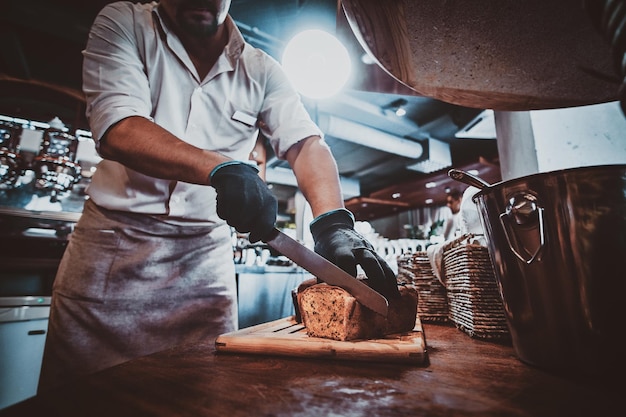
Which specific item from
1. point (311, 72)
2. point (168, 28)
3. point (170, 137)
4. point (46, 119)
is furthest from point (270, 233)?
point (46, 119)

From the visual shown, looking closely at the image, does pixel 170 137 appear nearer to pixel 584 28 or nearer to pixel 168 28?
pixel 168 28

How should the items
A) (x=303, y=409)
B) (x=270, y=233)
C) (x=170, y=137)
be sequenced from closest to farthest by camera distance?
(x=303, y=409)
(x=270, y=233)
(x=170, y=137)

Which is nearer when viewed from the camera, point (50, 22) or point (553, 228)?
point (553, 228)

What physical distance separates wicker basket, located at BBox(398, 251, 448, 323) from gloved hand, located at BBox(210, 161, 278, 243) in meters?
0.63

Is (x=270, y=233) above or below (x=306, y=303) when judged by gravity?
above

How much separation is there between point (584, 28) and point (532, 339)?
54 cm

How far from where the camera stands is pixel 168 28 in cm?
135

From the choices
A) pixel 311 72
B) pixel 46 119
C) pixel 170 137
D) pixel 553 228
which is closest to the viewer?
pixel 553 228

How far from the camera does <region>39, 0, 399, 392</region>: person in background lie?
3.57 ft

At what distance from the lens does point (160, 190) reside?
4.21 ft

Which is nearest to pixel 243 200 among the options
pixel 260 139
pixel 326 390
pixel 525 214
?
pixel 326 390

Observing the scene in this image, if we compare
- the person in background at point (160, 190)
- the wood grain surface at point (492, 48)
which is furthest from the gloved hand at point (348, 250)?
the wood grain surface at point (492, 48)

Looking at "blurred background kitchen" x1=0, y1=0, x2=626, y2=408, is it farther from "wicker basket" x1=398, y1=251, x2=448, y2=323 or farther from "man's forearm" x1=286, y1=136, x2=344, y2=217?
"wicker basket" x1=398, y1=251, x2=448, y2=323

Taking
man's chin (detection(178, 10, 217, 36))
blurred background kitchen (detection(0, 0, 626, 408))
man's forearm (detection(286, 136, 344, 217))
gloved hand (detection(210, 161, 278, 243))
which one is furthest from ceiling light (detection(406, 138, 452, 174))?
gloved hand (detection(210, 161, 278, 243))
